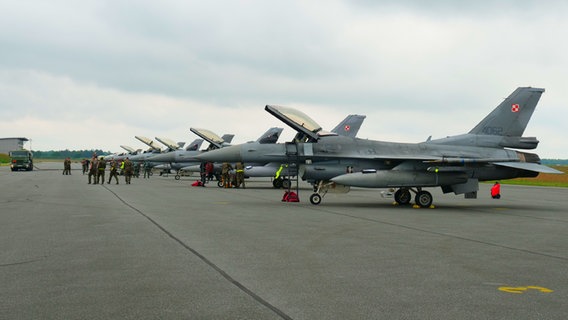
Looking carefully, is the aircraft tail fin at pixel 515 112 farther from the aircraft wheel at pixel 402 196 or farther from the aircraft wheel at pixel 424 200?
the aircraft wheel at pixel 402 196

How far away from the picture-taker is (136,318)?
4.79 m

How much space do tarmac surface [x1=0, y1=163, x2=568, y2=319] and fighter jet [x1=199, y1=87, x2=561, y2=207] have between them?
4.57 m

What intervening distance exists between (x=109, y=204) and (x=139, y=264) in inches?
421

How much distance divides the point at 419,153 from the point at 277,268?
503 inches

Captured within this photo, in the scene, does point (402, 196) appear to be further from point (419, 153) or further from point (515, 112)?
point (515, 112)

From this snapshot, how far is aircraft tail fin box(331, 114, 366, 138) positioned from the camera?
34.4 meters

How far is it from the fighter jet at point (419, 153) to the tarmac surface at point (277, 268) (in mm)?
4571

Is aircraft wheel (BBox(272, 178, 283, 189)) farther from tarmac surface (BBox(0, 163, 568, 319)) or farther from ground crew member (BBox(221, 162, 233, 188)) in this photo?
tarmac surface (BBox(0, 163, 568, 319))

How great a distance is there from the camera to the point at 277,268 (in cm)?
710

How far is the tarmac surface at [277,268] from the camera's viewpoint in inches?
203

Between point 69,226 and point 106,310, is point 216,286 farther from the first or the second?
point 69,226

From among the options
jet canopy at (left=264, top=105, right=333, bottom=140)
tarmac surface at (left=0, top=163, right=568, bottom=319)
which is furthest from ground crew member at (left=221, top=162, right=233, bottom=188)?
tarmac surface at (left=0, top=163, right=568, bottom=319)

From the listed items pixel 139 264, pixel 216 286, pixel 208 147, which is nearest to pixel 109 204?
pixel 139 264

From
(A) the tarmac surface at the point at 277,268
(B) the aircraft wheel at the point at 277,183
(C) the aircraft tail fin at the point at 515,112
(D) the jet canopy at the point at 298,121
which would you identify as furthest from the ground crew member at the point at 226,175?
(A) the tarmac surface at the point at 277,268
